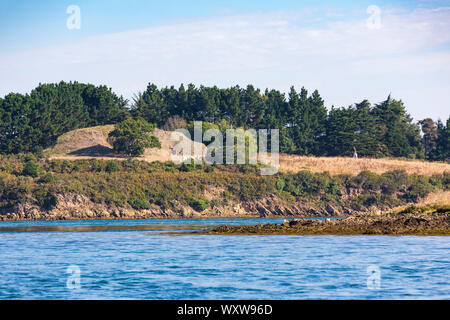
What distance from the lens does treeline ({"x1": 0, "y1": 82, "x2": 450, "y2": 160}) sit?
12512 cm

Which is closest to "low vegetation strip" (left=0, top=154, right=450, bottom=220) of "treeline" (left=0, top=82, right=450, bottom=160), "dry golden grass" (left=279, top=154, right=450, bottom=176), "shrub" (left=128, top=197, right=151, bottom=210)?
"shrub" (left=128, top=197, right=151, bottom=210)

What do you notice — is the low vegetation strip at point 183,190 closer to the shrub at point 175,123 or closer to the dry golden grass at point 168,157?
the dry golden grass at point 168,157

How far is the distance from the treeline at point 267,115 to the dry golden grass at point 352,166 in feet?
47.3

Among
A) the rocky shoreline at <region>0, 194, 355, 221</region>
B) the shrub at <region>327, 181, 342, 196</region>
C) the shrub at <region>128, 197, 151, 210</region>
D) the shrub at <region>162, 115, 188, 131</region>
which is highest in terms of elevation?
the shrub at <region>162, 115, 188, 131</region>

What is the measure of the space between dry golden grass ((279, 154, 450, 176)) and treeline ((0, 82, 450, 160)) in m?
14.4

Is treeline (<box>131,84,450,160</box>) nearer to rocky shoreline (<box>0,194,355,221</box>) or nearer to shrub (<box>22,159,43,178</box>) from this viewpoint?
rocky shoreline (<box>0,194,355,221</box>)

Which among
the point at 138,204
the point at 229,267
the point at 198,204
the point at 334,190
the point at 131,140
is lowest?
the point at 198,204

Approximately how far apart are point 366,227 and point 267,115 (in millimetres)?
85991

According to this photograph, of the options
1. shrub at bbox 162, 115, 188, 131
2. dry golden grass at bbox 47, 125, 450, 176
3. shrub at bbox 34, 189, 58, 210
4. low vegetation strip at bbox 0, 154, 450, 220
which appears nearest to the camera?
shrub at bbox 34, 189, 58, 210

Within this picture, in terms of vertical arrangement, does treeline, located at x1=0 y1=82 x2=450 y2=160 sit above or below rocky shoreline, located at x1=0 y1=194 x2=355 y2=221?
above

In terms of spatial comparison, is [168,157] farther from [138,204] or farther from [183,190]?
[138,204]

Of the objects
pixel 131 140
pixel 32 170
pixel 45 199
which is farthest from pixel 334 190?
pixel 32 170

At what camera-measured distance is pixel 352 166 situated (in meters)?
105
